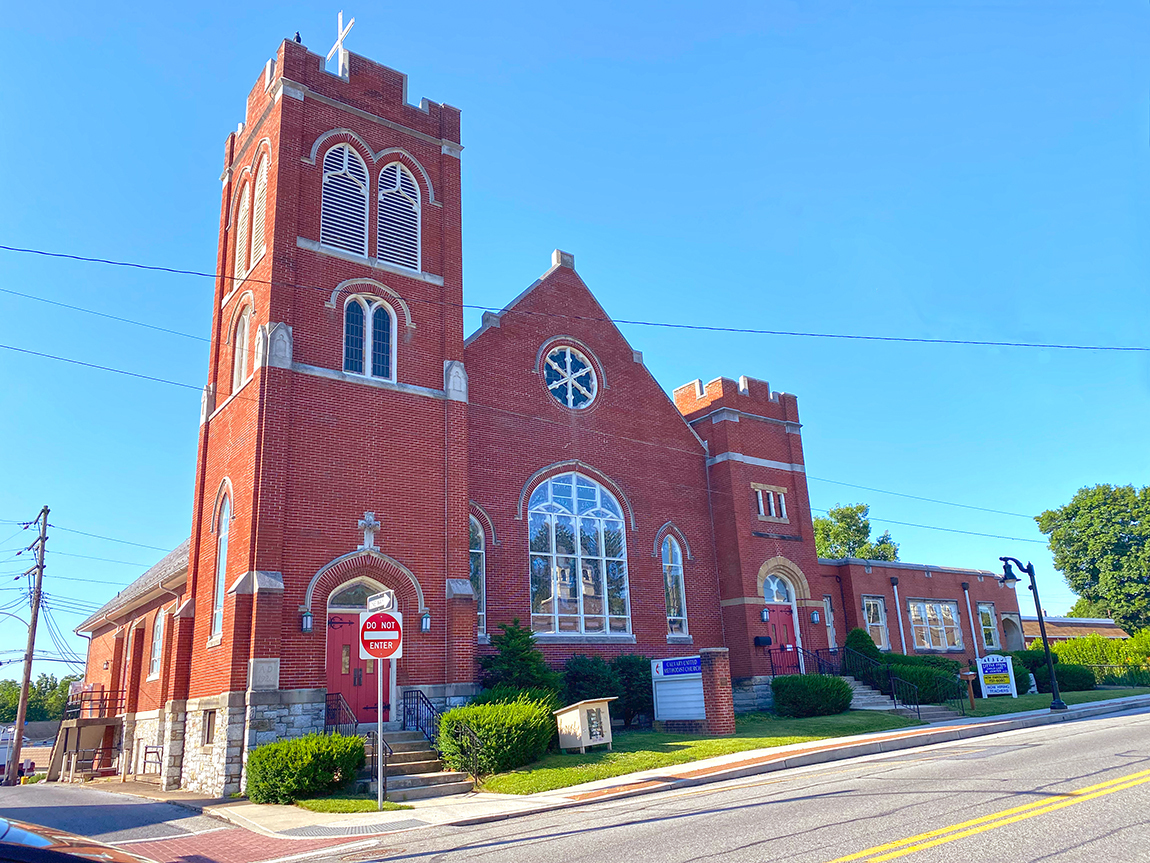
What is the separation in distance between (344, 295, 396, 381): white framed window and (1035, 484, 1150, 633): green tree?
5364 centimetres

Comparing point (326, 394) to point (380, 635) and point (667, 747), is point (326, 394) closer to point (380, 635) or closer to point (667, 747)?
point (380, 635)

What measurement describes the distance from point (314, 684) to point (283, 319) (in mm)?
7848

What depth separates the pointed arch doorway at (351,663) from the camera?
59.0 ft

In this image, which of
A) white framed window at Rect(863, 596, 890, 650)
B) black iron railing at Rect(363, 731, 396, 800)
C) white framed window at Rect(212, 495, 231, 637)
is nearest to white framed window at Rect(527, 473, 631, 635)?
black iron railing at Rect(363, 731, 396, 800)

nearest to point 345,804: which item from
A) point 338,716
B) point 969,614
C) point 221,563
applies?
point 338,716

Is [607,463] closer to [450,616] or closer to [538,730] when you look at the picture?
[450,616]

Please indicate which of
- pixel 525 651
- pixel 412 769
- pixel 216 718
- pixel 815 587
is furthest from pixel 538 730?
pixel 815 587

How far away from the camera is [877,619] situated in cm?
3272

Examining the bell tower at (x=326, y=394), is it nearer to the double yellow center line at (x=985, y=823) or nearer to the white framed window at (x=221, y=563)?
the white framed window at (x=221, y=563)

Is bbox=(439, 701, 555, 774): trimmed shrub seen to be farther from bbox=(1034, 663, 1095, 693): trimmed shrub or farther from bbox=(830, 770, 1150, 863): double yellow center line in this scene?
bbox=(1034, 663, 1095, 693): trimmed shrub

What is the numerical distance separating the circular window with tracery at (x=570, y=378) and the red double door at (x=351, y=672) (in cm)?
940

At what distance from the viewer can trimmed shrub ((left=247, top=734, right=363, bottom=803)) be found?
1408 cm

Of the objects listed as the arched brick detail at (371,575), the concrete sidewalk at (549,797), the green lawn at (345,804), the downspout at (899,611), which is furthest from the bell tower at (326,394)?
the downspout at (899,611)

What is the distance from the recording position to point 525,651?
65.0 feet
